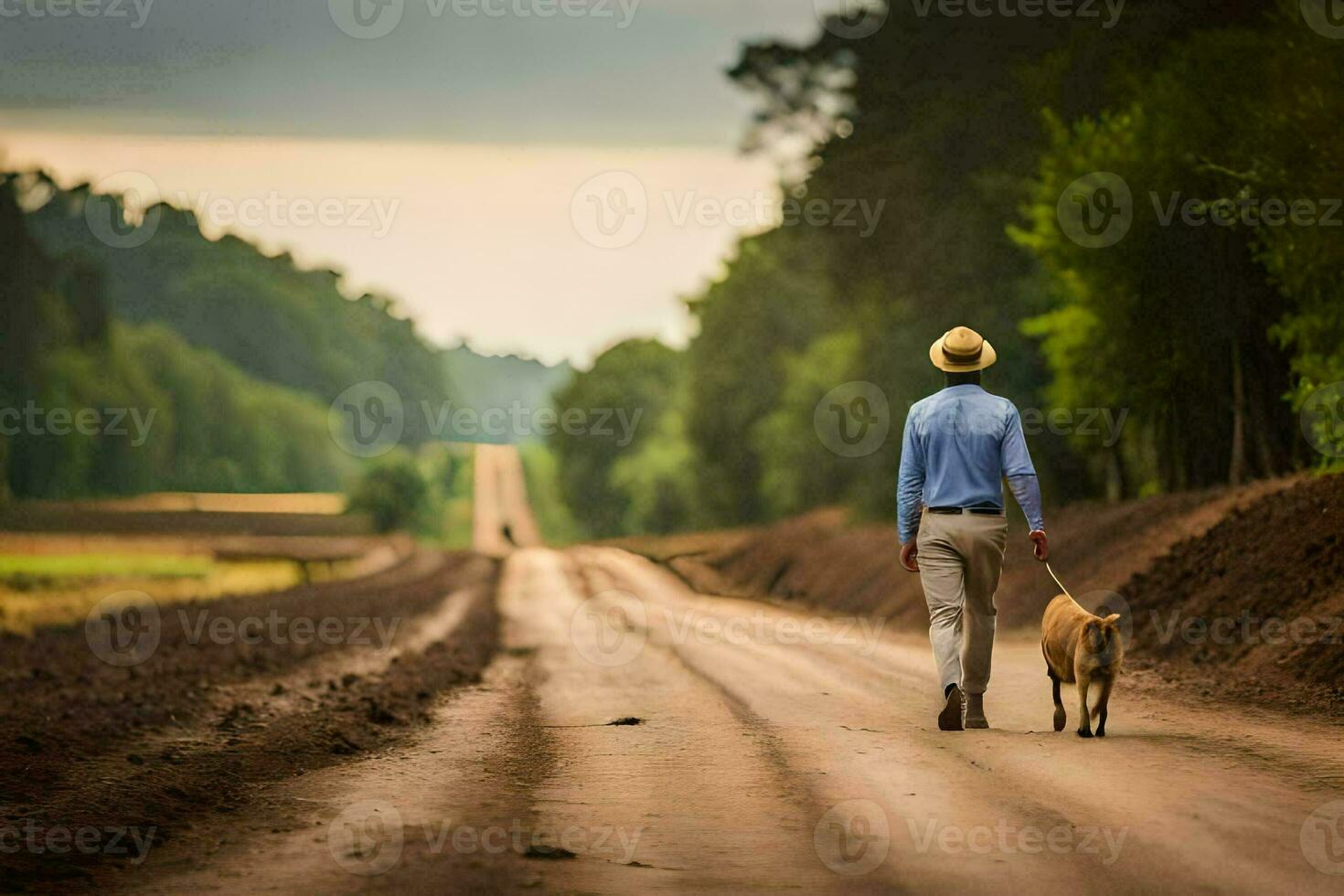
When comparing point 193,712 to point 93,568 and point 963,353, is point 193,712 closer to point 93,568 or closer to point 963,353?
point 963,353

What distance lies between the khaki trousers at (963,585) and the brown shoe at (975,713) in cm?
8

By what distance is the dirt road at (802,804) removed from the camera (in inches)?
241

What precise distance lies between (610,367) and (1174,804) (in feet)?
368

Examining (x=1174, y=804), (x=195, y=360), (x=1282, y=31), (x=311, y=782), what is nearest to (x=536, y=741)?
(x=311, y=782)

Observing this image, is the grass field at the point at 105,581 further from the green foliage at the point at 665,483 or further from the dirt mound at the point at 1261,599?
the green foliage at the point at 665,483

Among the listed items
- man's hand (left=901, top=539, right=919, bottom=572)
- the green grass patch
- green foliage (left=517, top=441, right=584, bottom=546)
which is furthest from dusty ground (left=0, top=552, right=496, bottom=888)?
green foliage (left=517, top=441, right=584, bottom=546)

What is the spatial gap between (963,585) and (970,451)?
3.04ft

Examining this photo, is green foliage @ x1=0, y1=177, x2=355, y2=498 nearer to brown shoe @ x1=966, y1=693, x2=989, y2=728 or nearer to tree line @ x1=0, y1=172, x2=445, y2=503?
tree line @ x1=0, y1=172, x2=445, y2=503

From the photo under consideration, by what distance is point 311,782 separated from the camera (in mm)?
8914

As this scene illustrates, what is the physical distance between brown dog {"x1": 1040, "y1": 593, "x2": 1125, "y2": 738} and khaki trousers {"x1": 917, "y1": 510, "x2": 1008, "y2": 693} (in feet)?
1.43

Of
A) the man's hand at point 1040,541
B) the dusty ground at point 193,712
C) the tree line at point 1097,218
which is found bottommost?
the dusty ground at point 193,712

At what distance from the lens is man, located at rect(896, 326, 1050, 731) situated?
9.65 meters

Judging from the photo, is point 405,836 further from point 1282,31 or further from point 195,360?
point 195,360

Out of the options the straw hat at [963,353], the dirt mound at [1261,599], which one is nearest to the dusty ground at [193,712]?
the straw hat at [963,353]
